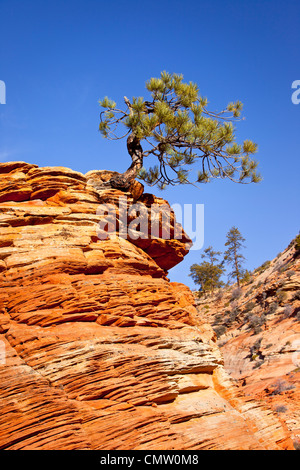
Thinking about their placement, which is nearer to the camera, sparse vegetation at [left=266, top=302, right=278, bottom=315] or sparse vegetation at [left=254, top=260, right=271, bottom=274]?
sparse vegetation at [left=266, top=302, right=278, bottom=315]

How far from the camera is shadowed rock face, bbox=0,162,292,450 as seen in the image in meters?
5.22

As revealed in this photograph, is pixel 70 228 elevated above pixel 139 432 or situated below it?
above

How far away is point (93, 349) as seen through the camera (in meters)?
6.21

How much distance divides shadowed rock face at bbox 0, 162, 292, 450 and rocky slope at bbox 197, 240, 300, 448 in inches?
84.4

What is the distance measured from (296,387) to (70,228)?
29.0 ft

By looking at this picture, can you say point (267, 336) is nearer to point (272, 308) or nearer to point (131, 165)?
point (272, 308)

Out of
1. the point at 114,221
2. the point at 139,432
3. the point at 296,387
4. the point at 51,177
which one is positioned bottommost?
the point at 139,432

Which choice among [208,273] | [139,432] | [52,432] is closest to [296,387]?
[139,432]

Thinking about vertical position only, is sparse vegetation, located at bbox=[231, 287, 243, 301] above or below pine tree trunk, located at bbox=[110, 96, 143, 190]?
above

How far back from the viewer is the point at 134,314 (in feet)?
25.3

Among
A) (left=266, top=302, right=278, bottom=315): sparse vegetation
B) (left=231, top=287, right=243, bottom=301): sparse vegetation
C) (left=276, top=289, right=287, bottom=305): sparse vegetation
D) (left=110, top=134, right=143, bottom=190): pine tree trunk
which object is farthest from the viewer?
(left=231, top=287, right=243, bottom=301): sparse vegetation

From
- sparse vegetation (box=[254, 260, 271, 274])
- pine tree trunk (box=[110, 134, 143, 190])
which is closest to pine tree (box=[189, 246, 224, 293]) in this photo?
sparse vegetation (box=[254, 260, 271, 274])

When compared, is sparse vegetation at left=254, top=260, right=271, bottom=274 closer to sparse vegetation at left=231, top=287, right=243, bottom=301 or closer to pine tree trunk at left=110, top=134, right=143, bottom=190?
sparse vegetation at left=231, top=287, right=243, bottom=301
